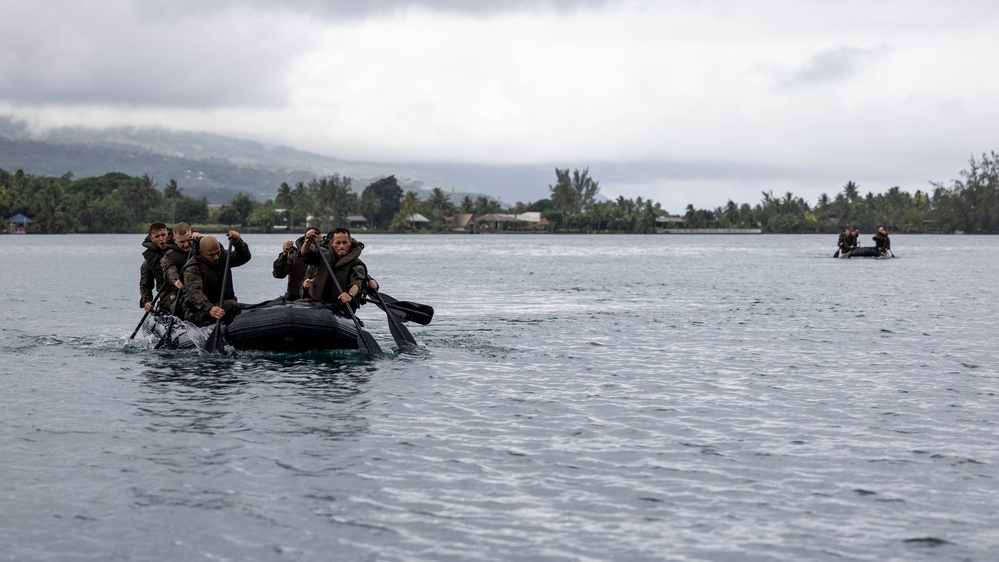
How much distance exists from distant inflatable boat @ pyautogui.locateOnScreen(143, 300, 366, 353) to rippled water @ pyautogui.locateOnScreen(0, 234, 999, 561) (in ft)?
1.47

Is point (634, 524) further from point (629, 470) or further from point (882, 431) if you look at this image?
point (882, 431)

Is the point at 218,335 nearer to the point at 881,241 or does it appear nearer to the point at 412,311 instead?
the point at 412,311

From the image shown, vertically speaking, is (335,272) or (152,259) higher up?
(152,259)

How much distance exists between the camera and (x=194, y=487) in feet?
36.7

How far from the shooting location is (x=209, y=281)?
20141 mm

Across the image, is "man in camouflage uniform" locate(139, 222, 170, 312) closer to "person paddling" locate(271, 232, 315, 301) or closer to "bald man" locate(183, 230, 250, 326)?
"bald man" locate(183, 230, 250, 326)

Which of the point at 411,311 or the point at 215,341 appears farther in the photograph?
the point at 411,311

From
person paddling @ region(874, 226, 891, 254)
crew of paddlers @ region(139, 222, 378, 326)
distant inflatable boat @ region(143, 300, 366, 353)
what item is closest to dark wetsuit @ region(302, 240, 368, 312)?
crew of paddlers @ region(139, 222, 378, 326)

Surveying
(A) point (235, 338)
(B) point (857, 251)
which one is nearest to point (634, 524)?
(A) point (235, 338)

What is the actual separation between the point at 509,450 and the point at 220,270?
9.41m

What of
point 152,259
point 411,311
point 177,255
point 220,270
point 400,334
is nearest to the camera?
point 177,255

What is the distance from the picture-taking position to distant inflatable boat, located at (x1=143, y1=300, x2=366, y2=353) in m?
20.1

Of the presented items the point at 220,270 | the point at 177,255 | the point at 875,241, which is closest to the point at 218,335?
the point at 220,270

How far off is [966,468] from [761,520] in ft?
11.9
